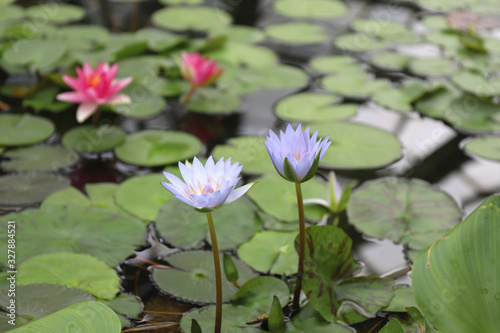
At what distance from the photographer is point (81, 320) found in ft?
3.37

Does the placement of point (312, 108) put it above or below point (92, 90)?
below

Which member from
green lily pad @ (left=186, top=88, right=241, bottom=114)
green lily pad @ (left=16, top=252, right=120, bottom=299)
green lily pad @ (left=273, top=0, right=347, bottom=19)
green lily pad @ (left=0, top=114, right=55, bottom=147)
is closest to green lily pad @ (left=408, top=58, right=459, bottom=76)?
green lily pad @ (left=273, top=0, right=347, bottom=19)

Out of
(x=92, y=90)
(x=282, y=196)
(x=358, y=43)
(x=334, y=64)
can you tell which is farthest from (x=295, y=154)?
(x=358, y=43)

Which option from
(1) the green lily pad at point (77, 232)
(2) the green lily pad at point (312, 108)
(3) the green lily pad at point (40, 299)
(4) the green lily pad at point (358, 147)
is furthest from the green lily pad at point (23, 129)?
(4) the green lily pad at point (358, 147)

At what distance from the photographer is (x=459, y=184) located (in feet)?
6.13

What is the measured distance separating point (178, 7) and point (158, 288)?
244 cm

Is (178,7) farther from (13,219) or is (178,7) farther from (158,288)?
(158,288)

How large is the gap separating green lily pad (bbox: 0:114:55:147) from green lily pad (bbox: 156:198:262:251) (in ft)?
2.41

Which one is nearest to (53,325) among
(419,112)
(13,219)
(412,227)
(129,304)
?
(129,304)

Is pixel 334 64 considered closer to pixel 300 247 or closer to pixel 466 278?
pixel 300 247

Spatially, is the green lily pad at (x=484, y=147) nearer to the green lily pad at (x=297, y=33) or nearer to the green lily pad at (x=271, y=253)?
the green lily pad at (x=271, y=253)

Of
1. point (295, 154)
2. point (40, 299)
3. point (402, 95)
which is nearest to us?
point (295, 154)

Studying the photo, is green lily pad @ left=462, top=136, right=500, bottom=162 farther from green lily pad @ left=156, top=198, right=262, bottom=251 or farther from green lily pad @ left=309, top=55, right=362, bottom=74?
green lily pad @ left=156, top=198, right=262, bottom=251

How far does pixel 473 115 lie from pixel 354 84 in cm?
56
